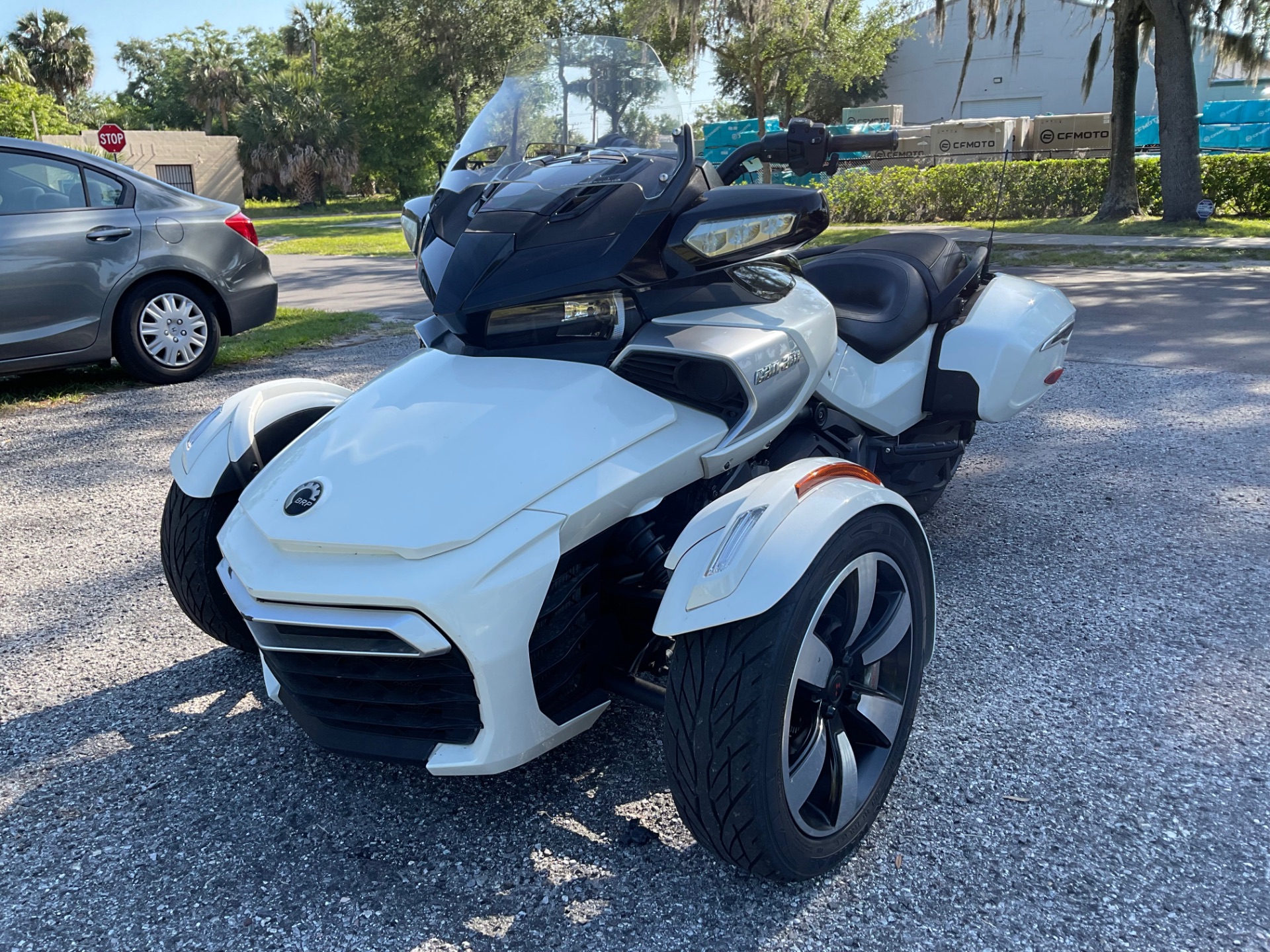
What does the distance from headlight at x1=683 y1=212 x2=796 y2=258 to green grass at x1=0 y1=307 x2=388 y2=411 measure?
18.9 ft

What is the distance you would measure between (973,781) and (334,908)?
146 cm

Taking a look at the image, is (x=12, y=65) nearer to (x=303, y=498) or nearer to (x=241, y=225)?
(x=241, y=225)

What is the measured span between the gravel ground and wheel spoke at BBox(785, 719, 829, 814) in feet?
0.69

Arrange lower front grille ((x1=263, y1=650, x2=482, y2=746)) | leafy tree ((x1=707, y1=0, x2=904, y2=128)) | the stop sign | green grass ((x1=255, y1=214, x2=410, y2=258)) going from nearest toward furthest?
lower front grille ((x1=263, y1=650, x2=482, y2=746)), green grass ((x1=255, y1=214, x2=410, y2=258)), the stop sign, leafy tree ((x1=707, y1=0, x2=904, y2=128))

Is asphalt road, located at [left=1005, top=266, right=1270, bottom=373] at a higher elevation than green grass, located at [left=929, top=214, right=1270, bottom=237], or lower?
lower

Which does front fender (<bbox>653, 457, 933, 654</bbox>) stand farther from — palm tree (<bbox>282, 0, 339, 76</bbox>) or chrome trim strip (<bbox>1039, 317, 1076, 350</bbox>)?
palm tree (<bbox>282, 0, 339, 76</bbox>)

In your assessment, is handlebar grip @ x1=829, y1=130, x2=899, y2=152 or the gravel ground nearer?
the gravel ground

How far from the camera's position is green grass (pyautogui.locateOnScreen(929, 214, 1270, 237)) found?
14.7m

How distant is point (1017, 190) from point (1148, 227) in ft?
13.4

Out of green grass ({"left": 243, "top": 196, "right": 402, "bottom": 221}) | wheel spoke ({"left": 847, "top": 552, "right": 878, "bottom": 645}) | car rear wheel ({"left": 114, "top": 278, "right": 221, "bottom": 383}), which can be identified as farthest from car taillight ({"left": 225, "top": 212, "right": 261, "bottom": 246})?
green grass ({"left": 243, "top": 196, "right": 402, "bottom": 221})

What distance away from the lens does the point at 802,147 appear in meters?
2.62

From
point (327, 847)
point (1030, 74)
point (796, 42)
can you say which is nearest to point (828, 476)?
point (327, 847)

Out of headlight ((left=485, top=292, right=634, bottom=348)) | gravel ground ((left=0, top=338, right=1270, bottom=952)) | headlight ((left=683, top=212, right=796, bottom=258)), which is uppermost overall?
headlight ((left=683, top=212, right=796, bottom=258))

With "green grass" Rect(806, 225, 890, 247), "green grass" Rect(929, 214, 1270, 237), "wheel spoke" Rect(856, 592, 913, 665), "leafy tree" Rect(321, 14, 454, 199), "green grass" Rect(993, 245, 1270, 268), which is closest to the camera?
"wheel spoke" Rect(856, 592, 913, 665)
